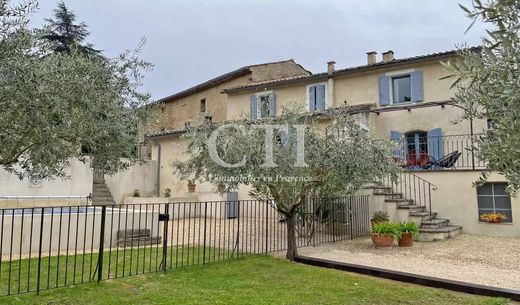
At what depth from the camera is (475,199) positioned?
12867 mm

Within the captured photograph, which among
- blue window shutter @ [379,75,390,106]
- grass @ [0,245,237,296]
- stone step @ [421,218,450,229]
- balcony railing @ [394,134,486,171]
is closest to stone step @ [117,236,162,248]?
grass @ [0,245,237,296]

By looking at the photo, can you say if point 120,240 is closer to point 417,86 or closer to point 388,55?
point 417,86

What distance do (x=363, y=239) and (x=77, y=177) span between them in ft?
46.5

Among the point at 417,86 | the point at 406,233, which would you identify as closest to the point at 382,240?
the point at 406,233

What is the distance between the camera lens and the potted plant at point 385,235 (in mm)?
10695

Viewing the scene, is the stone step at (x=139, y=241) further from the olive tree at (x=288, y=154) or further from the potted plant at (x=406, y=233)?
the potted plant at (x=406, y=233)

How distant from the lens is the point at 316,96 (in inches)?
765

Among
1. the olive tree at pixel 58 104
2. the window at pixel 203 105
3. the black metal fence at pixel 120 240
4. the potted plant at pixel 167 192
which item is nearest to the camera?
the olive tree at pixel 58 104

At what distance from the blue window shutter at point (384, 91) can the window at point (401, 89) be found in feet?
1.13

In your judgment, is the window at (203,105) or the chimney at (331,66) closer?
the chimney at (331,66)

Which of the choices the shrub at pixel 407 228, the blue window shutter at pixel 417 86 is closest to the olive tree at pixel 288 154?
the shrub at pixel 407 228

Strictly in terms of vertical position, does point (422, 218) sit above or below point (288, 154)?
below

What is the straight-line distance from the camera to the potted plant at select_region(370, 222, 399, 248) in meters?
10.7

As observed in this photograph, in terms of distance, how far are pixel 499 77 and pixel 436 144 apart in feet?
45.3
